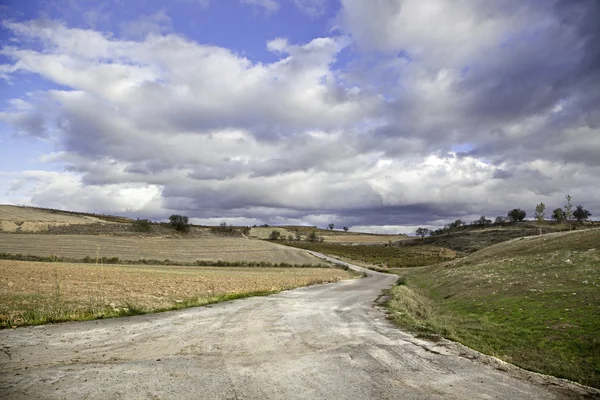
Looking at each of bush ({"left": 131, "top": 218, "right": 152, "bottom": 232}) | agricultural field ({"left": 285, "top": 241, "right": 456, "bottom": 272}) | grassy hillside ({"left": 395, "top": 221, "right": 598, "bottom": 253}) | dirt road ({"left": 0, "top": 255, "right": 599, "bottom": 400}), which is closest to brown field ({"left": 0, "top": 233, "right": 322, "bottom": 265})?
bush ({"left": 131, "top": 218, "right": 152, "bottom": 232})

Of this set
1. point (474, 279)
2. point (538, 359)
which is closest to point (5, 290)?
point (538, 359)

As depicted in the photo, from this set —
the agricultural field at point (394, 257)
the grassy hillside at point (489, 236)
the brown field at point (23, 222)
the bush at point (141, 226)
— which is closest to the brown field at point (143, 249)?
the bush at point (141, 226)

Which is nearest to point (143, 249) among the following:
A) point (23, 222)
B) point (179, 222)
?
point (179, 222)

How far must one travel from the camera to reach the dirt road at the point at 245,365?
7.15 metres

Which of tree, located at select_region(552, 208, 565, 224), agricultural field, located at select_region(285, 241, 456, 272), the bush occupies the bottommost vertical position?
agricultural field, located at select_region(285, 241, 456, 272)

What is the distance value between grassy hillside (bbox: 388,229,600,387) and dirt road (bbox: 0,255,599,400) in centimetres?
205

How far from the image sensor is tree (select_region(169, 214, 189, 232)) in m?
119

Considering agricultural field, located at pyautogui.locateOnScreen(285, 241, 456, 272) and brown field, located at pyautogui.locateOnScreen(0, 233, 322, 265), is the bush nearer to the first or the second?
brown field, located at pyautogui.locateOnScreen(0, 233, 322, 265)

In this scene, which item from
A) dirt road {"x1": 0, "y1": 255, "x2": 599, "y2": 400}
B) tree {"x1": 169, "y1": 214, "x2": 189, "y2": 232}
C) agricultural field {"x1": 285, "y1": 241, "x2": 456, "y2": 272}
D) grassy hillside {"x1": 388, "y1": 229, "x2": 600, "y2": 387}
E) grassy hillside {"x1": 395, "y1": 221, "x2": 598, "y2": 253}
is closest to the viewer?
dirt road {"x1": 0, "y1": 255, "x2": 599, "y2": 400}

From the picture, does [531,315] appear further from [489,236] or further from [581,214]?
[581,214]

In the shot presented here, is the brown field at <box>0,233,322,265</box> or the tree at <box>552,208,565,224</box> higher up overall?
the tree at <box>552,208,565,224</box>

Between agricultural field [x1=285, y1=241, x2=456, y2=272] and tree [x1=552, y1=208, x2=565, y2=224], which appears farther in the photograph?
tree [x1=552, y1=208, x2=565, y2=224]

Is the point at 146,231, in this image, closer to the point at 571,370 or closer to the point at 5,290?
the point at 5,290

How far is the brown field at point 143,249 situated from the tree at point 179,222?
17.0 metres
